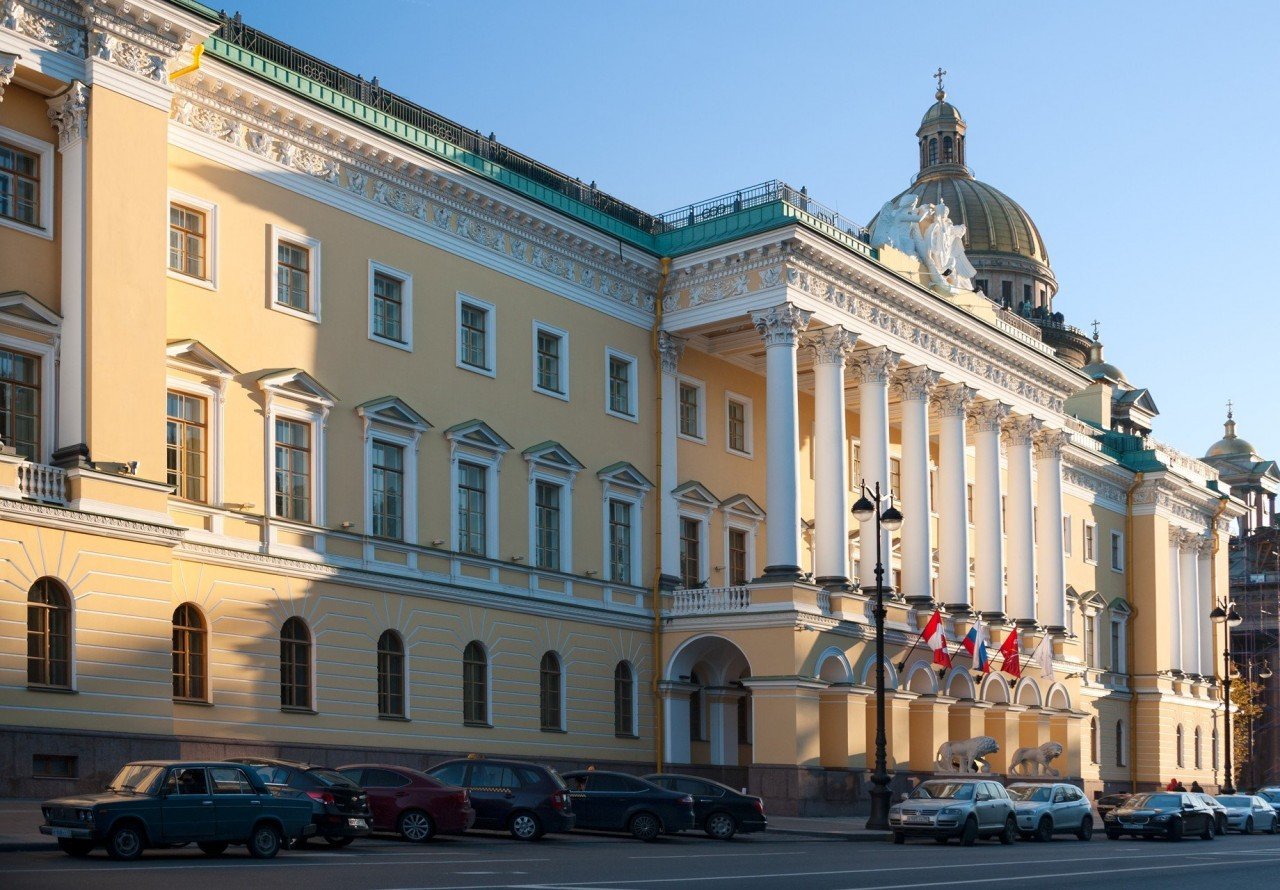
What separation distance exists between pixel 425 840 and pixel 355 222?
1537cm

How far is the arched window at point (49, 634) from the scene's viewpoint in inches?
1123

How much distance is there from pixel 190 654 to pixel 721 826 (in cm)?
1061

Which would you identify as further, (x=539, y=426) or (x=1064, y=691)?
(x=1064, y=691)

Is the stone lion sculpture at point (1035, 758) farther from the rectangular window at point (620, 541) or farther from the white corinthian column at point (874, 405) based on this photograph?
the rectangular window at point (620, 541)

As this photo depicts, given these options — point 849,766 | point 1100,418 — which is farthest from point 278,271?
point 1100,418

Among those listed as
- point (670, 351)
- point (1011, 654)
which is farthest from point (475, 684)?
point (1011, 654)

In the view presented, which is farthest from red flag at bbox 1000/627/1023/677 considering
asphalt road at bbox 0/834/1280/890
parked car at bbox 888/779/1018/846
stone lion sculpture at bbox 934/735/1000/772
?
asphalt road at bbox 0/834/1280/890

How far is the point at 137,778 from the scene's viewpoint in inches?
862

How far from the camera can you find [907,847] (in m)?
31.5

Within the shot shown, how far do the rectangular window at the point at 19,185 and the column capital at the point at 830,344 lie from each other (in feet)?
75.0

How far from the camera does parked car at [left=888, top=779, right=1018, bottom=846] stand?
32.5 metres

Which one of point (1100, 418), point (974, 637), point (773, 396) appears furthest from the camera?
point (1100, 418)

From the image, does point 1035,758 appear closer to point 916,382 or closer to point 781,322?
point 916,382

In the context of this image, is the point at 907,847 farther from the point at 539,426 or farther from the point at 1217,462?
the point at 1217,462
